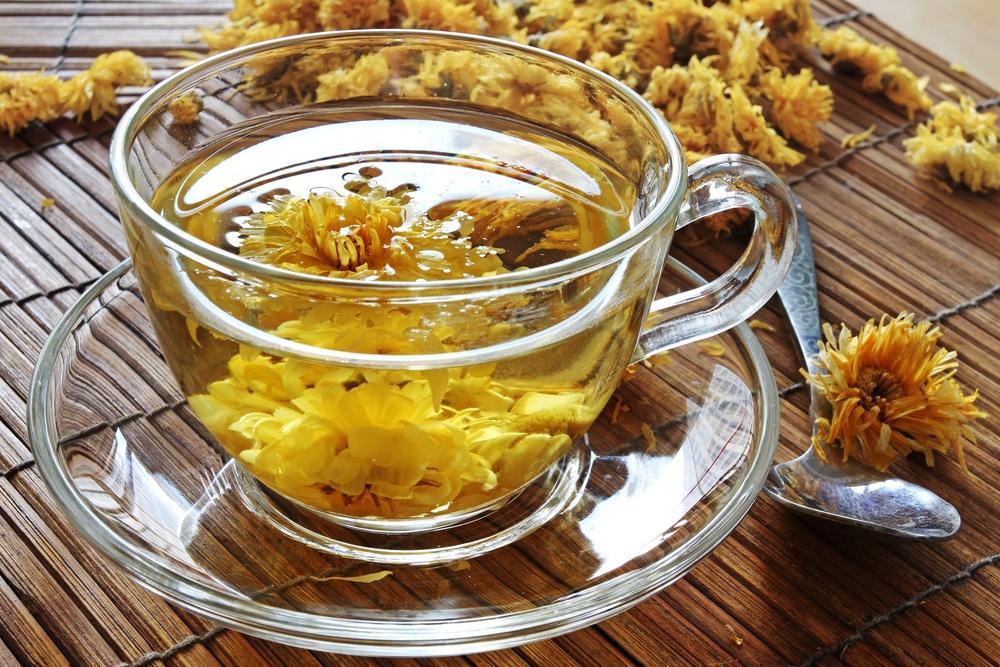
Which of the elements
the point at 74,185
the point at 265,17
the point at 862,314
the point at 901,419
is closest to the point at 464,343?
the point at 901,419

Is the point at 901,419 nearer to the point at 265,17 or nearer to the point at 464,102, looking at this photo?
the point at 464,102

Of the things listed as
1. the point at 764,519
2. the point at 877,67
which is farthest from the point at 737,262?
the point at 877,67

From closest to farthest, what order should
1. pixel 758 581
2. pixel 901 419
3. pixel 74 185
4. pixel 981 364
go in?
pixel 758 581 < pixel 901 419 < pixel 981 364 < pixel 74 185

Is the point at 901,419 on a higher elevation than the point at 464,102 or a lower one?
lower

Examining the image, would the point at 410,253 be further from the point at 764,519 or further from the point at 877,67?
the point at 877,67

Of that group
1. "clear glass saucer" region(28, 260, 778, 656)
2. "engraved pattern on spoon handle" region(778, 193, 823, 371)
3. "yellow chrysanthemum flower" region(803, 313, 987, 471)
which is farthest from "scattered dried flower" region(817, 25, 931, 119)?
"clear glass saucer" region(28, 260, 778, 656)

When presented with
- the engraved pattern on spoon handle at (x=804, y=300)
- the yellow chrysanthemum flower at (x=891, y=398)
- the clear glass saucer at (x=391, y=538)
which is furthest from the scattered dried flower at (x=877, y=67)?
the clear glass saucer at (x=391, y=538)

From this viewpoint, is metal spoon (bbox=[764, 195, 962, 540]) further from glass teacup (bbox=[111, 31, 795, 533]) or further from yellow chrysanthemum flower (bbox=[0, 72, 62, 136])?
yellow chrysanthemum flower (bbox=[0, 72, 62, 136])
